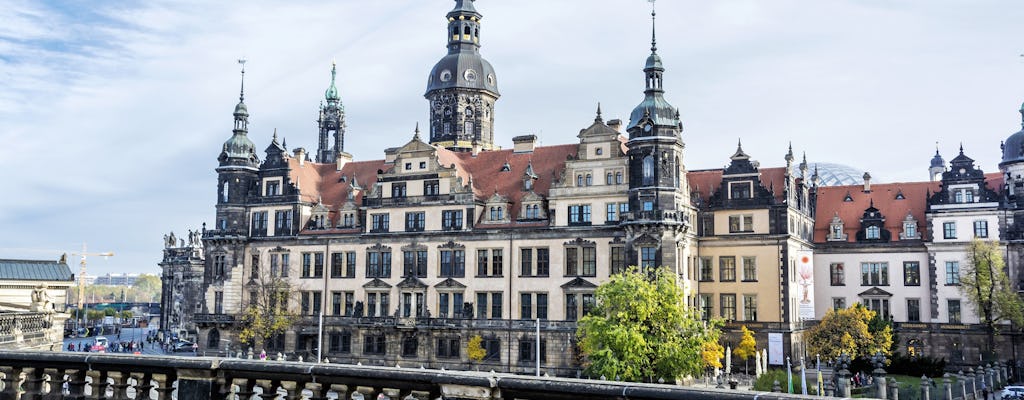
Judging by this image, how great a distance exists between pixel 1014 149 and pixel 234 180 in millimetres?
63278

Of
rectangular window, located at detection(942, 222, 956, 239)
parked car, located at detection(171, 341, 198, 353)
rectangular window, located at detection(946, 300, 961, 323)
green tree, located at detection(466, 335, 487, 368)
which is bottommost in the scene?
parked car, located at detection(171, 341, 198, 353)

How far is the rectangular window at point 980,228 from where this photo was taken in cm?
7206

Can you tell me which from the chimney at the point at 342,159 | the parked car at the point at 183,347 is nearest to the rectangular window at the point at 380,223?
the chimney at the point at 342,159

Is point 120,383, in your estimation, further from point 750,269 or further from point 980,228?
point 980,228

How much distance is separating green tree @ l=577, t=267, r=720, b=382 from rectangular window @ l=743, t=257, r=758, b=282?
18080 mm

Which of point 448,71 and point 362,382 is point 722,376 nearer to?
point 448,71

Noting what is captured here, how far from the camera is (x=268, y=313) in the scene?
2822 inches

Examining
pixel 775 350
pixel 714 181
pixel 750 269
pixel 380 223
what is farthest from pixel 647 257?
pixel 380 223

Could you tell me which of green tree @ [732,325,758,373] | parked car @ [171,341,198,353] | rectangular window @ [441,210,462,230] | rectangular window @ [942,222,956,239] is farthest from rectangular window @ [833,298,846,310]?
parked car @ [171,341,198,353]

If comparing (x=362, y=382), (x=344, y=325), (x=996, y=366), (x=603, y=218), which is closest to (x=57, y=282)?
(x=344, y=325)

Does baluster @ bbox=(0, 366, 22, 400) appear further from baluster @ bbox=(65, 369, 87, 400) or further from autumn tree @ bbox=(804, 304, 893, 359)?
autumn tree @ bbox=(804, 304, 893, 359)

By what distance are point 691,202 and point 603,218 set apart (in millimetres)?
9668

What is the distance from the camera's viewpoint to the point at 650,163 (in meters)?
62.3

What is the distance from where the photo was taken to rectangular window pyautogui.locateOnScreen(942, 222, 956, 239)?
7306 cm
